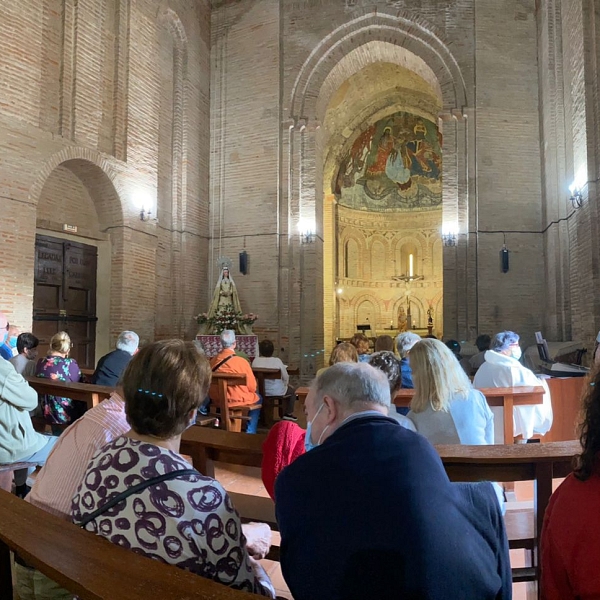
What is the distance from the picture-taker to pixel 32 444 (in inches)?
161

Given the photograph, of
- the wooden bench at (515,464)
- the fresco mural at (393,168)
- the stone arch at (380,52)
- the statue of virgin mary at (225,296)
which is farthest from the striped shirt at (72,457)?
the fresco mural at (393,168)

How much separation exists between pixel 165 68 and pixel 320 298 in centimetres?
746

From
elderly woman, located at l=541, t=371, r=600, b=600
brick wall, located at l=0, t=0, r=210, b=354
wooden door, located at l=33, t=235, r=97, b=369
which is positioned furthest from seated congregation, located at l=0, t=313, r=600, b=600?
wooden door, located at l=33, t=235, r=97, b=369

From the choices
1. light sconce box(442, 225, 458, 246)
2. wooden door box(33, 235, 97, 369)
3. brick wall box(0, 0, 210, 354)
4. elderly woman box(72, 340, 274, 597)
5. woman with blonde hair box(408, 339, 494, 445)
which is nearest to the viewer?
elderly woman box(72, 340, 274, 597)

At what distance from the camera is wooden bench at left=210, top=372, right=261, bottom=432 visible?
20.6ft

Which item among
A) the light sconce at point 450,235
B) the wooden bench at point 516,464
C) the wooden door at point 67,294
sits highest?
the light sconce at point 450,235

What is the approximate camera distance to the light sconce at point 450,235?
46.9 ft

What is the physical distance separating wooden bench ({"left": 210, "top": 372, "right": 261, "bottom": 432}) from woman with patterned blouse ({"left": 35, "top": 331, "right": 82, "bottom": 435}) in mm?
1488

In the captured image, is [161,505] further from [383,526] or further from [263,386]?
[263,386]

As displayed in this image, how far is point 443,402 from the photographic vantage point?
3.22 m

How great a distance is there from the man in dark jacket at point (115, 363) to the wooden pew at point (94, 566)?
4.49 meters

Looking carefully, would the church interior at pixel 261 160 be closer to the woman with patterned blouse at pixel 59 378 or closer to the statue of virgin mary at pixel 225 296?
the statue of virgin mary at pixel 225 296

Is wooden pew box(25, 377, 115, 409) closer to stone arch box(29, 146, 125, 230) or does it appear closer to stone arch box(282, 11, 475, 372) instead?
stone arch box(29, 146, 125, 230)

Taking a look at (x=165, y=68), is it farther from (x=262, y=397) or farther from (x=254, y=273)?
(x=262, y=397)
